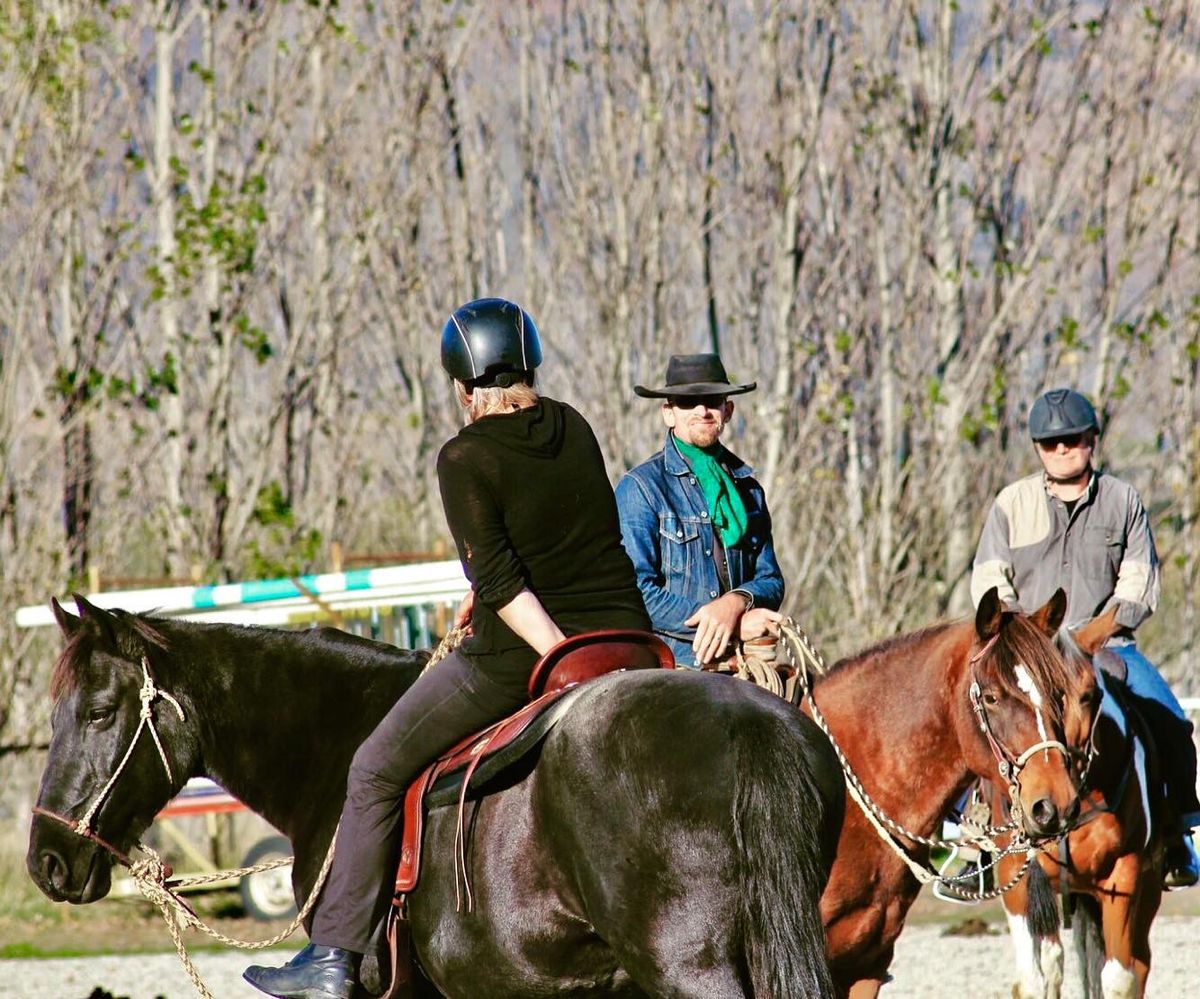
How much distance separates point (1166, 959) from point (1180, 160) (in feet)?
23.5

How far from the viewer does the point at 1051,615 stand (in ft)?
16.4

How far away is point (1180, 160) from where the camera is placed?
13.2 metres

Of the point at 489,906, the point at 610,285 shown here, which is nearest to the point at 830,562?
the point at 610,285

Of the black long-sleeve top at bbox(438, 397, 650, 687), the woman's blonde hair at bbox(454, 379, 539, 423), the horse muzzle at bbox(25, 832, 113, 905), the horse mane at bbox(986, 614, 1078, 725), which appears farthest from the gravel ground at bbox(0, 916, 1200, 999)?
the woman's blonde hair at bbox(454, 379, 539, 423)

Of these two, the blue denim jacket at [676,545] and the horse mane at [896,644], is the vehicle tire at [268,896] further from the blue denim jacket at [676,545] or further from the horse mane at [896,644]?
the horse mane at [896,644]

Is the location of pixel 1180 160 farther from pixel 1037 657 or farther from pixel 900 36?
pixel 1037 657

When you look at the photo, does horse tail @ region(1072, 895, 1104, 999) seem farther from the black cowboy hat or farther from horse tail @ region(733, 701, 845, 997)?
horse tail @ region(733, 701, 845, 997)

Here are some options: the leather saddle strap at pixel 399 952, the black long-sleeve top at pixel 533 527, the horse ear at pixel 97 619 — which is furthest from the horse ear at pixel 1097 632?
the horse ear at pixel 97 619

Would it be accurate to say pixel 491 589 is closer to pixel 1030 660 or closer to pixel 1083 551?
pixel 1030 660

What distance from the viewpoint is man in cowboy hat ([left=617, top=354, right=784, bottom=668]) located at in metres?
5.34

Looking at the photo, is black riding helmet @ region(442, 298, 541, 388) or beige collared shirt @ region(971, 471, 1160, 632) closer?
black riding helmet @ region(442, 298, 541, 388)

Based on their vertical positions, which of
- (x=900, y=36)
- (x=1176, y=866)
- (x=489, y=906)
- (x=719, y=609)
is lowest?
(x=1176, y=866)

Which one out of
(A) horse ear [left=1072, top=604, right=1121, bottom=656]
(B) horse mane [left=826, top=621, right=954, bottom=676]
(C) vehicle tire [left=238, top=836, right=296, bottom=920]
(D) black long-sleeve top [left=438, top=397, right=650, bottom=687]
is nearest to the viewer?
(D) black long-sleeve top [left=438, top=397, right=650, bottom=687]

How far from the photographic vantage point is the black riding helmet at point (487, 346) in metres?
3.97
